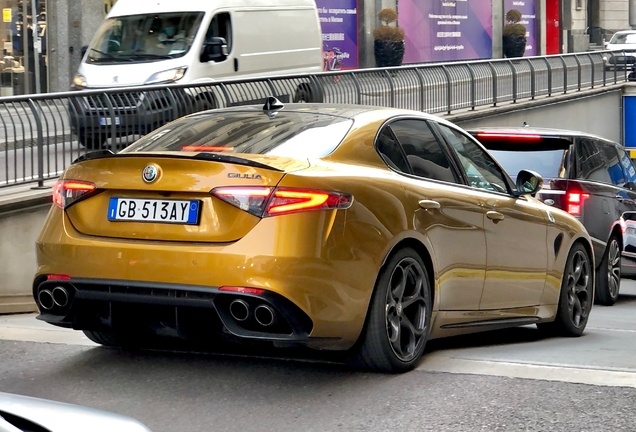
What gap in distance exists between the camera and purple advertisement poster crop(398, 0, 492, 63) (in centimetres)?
3953

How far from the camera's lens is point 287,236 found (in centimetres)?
516

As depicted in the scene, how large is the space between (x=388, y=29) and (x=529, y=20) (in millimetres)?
13895

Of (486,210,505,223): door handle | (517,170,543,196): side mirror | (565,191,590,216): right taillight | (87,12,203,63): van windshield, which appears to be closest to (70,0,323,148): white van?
(87,12,203,63): van windshield

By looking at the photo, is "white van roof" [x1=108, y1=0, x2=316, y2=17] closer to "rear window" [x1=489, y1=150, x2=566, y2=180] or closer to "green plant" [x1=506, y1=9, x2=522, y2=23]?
"rear window" [x1=489, y1=150, x2=566, y2=180]

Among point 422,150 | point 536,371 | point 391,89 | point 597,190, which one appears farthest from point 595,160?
→ point 536,371

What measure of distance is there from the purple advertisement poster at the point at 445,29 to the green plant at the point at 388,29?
123cm

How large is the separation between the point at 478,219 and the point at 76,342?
91.9 inches

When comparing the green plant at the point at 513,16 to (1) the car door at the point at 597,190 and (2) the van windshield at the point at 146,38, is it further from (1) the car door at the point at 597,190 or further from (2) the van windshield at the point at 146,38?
(1) the car door at the point at 597,190

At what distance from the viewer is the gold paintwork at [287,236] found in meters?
5.17

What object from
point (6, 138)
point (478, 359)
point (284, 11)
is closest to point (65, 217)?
point (478, 359)

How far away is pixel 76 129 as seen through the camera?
10.3 metres

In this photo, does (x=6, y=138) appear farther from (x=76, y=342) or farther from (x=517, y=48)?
(x=517, y=48)

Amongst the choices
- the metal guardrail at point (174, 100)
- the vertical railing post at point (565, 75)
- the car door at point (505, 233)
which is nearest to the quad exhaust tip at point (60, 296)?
the car door at point (505, 233)

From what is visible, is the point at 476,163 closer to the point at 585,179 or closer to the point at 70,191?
the point at 70,191
